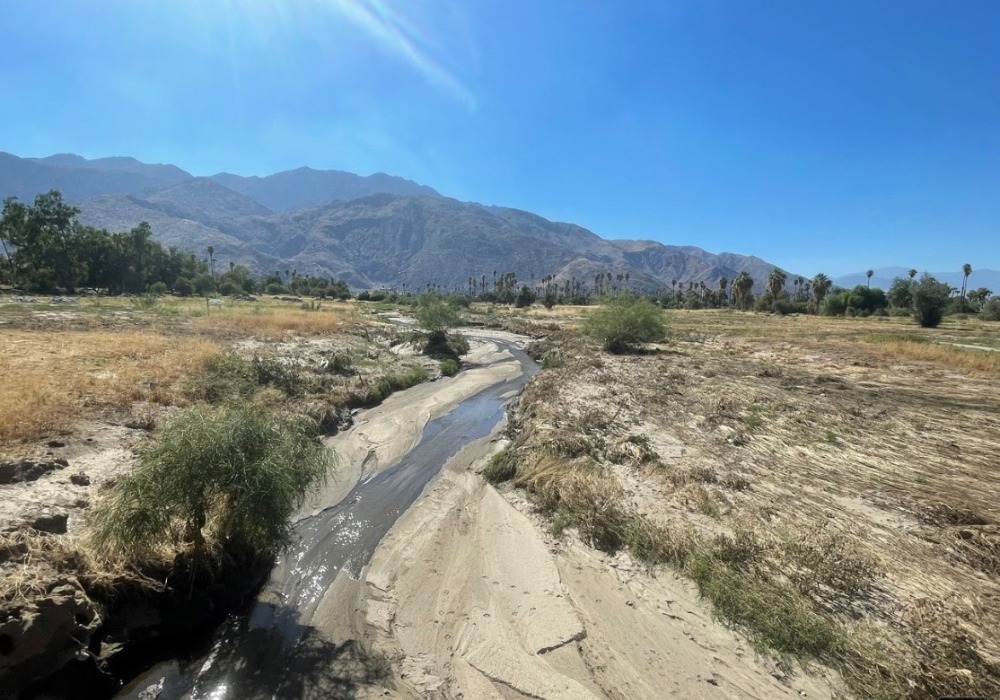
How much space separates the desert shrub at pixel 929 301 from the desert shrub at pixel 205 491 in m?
81.4

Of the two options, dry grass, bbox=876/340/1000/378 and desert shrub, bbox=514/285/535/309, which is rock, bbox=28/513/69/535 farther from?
desert shrub, bbox=514/285/535/309

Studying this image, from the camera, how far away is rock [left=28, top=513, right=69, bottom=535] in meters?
8.55

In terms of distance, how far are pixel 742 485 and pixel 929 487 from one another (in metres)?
4.95

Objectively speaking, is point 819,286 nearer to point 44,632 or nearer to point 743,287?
Answer: point 743,287

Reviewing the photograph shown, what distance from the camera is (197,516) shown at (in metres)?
9.00

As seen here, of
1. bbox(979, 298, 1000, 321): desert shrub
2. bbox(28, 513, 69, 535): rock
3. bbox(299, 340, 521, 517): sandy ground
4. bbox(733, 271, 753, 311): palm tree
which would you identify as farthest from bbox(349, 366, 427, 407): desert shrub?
bbox(733, 271, 753, 311): palm tree

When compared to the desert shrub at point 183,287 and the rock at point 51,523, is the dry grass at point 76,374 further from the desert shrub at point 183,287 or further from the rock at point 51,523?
the desert shrub at point 183,287

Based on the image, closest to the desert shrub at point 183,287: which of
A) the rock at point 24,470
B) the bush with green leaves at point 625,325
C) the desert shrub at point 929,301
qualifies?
the bush with green leaves at point 625,325

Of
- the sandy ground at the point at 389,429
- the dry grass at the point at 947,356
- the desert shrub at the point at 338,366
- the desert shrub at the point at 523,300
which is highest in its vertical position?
Result: the desert shrub at the point at 523,300

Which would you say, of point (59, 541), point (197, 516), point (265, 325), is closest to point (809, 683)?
point (197, 516)

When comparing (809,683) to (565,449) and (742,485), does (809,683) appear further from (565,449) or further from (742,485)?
(565,449)

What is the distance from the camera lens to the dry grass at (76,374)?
1327 centimetres

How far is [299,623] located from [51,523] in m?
5.07

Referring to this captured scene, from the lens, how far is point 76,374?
17906 millimetres
